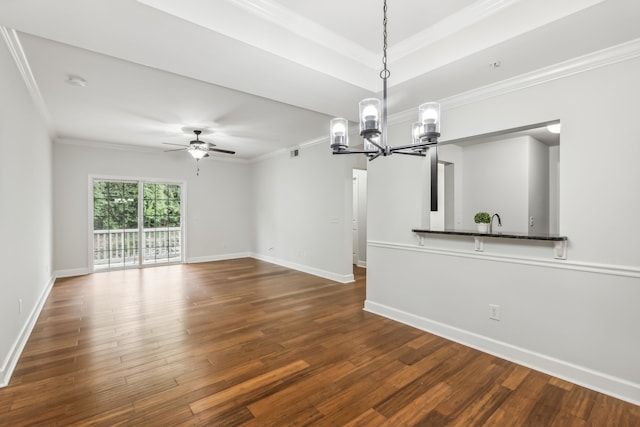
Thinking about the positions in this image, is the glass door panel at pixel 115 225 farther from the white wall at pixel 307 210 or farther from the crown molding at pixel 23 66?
the white wall at pixel 307 210

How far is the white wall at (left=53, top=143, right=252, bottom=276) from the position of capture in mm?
5996

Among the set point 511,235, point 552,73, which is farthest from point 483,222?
point 552,73

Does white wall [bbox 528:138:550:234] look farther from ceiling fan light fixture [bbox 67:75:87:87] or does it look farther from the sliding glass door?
the sliding glass door

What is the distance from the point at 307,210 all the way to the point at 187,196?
10.6 ft

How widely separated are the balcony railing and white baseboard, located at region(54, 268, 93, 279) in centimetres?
24

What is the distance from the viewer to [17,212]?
2834 millimetres

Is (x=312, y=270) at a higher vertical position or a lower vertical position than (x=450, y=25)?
lower

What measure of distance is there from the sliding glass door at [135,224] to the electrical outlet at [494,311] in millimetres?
6842

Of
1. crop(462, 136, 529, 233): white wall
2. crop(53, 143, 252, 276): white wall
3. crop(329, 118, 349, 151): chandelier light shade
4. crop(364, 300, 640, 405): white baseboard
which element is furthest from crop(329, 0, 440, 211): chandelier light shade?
crop(53, 143, 252, 276): white wall

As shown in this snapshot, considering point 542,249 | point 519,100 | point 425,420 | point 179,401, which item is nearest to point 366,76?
point 519,100

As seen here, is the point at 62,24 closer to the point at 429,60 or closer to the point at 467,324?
the point at 429,60

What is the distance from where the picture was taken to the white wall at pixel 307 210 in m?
5.51

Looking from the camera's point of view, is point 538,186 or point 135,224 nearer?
point 538,186

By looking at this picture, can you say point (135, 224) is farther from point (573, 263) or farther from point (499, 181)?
point (573, 263)
